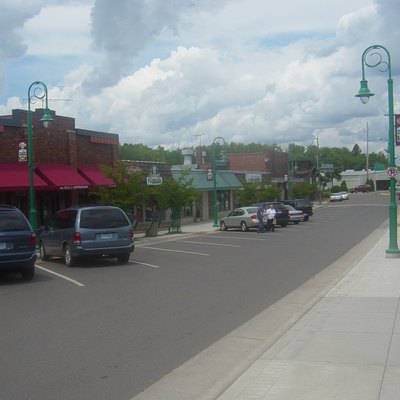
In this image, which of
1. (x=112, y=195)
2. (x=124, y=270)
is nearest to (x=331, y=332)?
(x=124, y=270)

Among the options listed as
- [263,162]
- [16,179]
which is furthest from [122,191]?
[263,162]

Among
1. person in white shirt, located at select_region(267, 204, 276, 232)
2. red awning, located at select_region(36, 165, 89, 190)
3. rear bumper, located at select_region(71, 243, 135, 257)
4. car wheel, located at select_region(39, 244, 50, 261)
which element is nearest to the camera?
rear bumper, located at select_region(71, 243, 135, 257)

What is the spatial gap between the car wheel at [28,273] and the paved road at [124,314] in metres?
0.26

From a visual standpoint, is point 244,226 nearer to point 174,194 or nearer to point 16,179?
point 174,194

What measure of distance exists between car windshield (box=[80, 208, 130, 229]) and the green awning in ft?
68.5

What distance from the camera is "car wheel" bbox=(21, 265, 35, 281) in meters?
13.8

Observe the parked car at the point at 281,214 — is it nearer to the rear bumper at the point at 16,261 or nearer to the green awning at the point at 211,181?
the green awning at the point at 211,181

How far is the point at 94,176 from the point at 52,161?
2.45 m

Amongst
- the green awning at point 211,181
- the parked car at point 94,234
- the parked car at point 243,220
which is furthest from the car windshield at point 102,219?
the green awning at point 211,181

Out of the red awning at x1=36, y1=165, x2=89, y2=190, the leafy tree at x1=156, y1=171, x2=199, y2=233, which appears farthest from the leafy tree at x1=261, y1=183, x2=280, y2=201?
the red awning at x1=36, y1=165, x2=89, y2=190

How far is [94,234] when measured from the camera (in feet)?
53.4

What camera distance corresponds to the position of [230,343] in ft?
25.1

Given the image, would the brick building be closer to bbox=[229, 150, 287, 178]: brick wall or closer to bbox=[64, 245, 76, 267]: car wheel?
bbox=[64, 245, 76, 267]: car wheel

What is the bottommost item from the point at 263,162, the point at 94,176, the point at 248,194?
the point at 248,194
